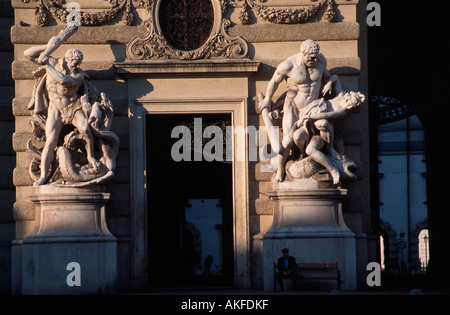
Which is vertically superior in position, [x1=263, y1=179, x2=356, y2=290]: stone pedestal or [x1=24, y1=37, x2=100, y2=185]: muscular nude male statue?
[x1=24, y1=37, x2=100, y2=185]: muscular nude male statue

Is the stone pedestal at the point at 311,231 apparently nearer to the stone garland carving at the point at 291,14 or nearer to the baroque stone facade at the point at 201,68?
the baroque stone facade at the point at 201,68

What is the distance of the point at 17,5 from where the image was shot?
72.4ft

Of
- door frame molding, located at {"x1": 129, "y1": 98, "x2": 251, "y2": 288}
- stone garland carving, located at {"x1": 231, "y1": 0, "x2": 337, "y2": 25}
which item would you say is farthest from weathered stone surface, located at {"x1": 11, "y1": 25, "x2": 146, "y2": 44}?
stone garland carving, located at {"x1": 231, "y1": 0, "x2": 337, "y2": 25}

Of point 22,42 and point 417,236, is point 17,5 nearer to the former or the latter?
point 22,42

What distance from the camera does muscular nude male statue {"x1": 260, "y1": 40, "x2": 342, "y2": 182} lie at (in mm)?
21312

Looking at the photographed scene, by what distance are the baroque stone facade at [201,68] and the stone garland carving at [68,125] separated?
0.62 m

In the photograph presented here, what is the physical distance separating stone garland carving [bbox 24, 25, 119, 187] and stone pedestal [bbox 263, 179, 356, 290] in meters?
3.67

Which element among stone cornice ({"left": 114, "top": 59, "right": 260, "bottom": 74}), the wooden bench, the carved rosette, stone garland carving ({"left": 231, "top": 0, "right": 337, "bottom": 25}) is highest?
stone garland carving ({"left": 231, "top": 0, "right": 337, "bottom": 25})

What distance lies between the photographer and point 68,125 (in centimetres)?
2138

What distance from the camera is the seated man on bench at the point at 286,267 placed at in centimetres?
2033

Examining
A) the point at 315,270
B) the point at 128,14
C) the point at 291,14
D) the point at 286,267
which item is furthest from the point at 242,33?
the point at 315,270

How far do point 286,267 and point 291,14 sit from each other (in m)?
5.54

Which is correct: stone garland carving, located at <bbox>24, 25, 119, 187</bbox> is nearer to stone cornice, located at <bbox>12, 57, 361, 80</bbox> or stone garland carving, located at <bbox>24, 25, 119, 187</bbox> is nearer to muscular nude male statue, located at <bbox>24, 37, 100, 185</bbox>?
muscular nude male statue, located at <bbox>24, 37, 100, 185</bbox>

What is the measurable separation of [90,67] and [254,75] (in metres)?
3.55
